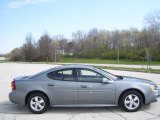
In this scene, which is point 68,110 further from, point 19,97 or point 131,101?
point 131,101

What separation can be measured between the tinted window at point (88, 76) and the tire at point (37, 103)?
1.26 meters

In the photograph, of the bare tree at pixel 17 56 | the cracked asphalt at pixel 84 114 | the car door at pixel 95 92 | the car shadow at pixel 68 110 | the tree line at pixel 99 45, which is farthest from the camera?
the bare tree at pixel 17 56

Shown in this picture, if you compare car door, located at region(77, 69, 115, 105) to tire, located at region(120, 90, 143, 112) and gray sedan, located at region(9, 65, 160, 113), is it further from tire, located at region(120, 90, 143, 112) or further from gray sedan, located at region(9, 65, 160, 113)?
tire, located at region(120, 90, 143, 112)

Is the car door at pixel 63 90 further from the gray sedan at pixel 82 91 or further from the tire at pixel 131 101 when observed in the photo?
the tire at pixel 131 101

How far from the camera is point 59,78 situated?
8461 mm

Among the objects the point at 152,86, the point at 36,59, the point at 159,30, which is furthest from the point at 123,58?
the point at 152,86

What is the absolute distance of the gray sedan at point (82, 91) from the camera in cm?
821

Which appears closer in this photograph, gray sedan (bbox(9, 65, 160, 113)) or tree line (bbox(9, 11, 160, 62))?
gray sedan (bbox(9, 65, 160, 113))

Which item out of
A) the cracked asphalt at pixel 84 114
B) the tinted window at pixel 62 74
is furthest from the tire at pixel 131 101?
the tinted window at pixel 62 74

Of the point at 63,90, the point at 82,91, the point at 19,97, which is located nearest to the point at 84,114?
the point at 82,91

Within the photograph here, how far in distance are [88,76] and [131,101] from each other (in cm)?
147

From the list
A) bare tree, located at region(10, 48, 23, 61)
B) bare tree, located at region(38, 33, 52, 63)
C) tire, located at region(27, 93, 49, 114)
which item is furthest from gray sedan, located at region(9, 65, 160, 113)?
bare tree, located at region(10, 48, 23, 61)

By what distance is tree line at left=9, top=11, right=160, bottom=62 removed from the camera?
79.9 meters

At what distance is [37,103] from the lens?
8328 mm
